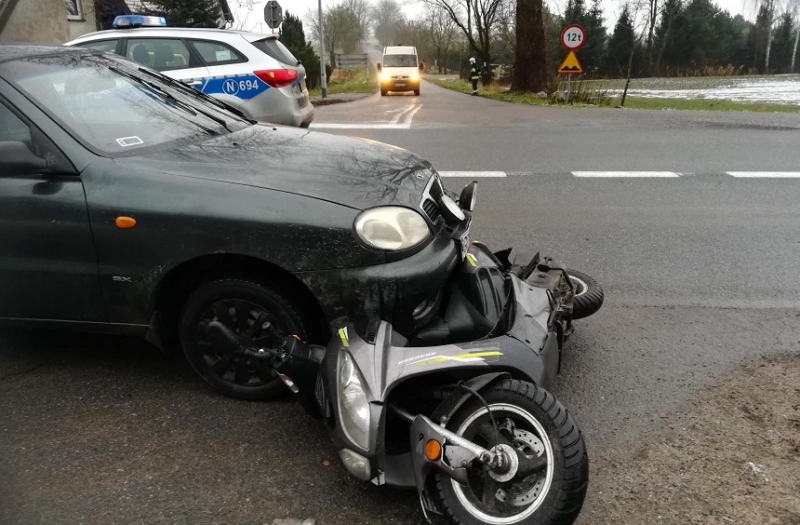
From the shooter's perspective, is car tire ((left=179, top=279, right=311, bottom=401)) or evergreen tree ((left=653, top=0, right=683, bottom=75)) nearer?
car tire ((left=179, top=279, right=311, bottom=401))

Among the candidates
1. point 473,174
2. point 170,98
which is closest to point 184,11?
point 473,174

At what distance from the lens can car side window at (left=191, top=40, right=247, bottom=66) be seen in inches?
367

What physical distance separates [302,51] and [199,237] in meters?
30.6

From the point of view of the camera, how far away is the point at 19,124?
325cm

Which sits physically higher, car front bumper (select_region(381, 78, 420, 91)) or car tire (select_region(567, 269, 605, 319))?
car front bumper (select_region(381, 78, 420, 91))

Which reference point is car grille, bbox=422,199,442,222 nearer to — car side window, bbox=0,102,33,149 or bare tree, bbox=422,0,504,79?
car side window, bbox=0,102,33,149

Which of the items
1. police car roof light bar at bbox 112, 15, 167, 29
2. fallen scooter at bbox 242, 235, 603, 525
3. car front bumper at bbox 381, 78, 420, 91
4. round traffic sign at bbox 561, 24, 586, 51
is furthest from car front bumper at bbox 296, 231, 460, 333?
car front bumper at bbox 381, 78, 420, 91

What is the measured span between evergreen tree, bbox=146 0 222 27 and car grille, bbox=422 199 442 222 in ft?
80.1

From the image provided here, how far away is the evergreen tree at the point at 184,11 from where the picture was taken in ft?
82.6

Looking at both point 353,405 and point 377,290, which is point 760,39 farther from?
point 353,405

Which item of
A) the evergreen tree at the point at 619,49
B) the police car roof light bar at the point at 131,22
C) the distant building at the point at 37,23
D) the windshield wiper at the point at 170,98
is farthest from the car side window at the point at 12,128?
the evergreen tree at the point at 619,49

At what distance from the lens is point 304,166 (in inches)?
132

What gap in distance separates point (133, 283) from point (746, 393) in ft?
9.88

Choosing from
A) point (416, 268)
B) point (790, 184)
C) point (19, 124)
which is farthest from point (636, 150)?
point (19, 124)
